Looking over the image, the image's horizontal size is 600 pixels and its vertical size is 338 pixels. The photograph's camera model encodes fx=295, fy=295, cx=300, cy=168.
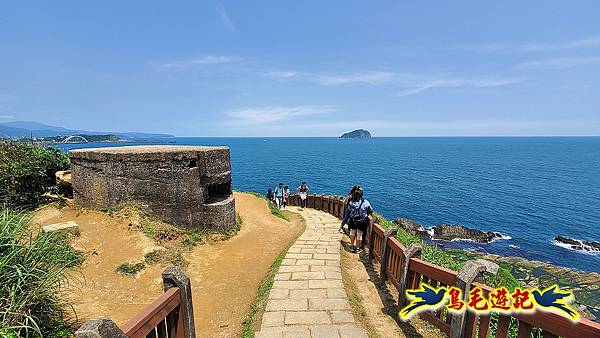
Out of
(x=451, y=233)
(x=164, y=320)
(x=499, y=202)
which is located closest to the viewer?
(x=164, y=320)

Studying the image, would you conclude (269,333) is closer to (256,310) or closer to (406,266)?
(256,310)

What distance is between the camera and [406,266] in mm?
5508

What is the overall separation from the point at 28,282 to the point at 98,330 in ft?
7.67

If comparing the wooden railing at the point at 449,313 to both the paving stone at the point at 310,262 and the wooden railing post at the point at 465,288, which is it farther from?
the paving stone at the point at 310,262

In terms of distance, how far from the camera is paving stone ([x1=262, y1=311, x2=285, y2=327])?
5473 millimetres

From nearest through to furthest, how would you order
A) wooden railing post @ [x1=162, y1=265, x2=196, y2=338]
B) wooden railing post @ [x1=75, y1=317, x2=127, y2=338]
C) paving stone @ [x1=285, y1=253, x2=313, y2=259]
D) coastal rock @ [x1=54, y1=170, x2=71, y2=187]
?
wooden railing post @ [x1=75, y1=317, x2=127, y2=338], wooden railing post @ [x1=162, y1=265, x2=196, y2=338], paving stone @ [x1=285, y1=253, x2=313, y2=259], coastal rock @ [x1=54, y1=170, x2=71, y2=187]

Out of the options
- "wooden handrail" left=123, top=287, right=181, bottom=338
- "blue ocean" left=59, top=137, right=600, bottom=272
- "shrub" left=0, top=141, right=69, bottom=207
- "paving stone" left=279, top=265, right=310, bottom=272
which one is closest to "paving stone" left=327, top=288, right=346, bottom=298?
"paving stone" left=279, top=265, right=310, bottom=272

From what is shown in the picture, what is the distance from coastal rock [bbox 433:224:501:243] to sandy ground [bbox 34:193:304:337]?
1985 centimetres

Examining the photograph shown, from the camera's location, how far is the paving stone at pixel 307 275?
24.2 feet

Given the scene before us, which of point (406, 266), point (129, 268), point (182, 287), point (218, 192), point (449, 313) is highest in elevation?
point (182, 287)

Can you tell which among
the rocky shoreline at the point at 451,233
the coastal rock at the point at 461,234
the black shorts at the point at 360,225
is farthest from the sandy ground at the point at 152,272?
the coastal rock at the point at 461,234

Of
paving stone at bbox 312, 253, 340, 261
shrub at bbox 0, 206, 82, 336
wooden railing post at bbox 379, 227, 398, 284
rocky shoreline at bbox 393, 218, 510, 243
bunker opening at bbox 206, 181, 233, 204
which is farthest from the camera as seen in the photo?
rocky shoreline at bbox 393, 218, 510, 243

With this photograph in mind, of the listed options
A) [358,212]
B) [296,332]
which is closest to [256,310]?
[296,332]

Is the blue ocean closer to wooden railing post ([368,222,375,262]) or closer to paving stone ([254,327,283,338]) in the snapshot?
wooden railing post ([368,222,375,262])
